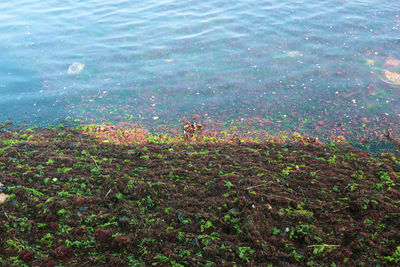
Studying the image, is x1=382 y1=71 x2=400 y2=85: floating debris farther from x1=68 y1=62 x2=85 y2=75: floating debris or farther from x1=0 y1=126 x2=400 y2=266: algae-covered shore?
x1=68 y1=62 x2=85 y2=75: floating debris

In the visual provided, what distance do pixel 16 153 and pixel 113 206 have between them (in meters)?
2.83

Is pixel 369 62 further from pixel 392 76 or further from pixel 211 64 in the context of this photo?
pixel 211 64

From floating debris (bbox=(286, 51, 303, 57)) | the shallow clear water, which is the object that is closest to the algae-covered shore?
the shallow clear water

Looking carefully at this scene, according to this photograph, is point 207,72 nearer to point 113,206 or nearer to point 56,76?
point 56,76

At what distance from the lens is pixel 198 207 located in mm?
4016

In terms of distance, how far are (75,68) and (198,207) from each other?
8980mm

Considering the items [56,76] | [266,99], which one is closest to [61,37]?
[56,76]

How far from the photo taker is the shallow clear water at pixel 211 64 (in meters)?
8.27

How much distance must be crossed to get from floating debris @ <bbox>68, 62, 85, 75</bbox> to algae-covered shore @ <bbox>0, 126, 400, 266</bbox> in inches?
209

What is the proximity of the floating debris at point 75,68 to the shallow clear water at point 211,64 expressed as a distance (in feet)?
0.14

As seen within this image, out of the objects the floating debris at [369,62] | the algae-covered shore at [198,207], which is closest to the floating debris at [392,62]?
the floating debris at [369,62]

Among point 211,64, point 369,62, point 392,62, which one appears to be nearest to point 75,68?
point 211,64

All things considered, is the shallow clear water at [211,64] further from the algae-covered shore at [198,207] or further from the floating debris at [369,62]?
the algae-covered shore at [198,207]

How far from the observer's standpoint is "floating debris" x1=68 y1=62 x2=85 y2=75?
10.5 metres
